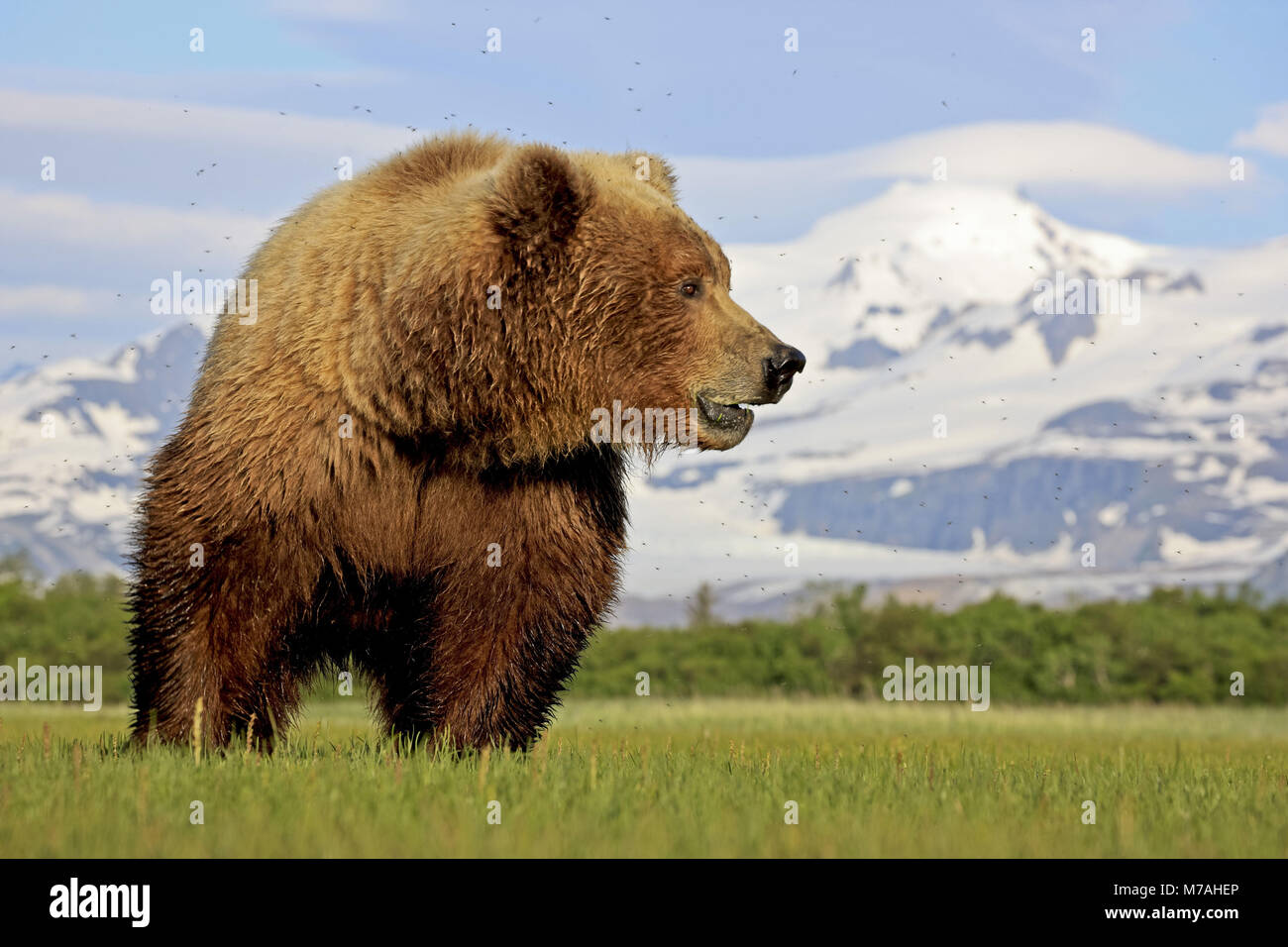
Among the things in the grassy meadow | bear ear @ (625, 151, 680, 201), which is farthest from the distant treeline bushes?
bear ear @ (625, 151, 680, 201)

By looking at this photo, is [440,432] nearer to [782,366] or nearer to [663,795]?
[782,366]

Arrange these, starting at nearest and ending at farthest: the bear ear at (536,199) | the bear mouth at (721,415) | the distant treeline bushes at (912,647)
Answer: the bear ear at (536,199) < the bear mouth at (721,415) < the distant treeline bushes at (912,647)

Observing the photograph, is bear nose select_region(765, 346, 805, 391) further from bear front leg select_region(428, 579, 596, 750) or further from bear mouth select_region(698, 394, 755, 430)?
bear front leg select_region(428, 579, 596, 750)

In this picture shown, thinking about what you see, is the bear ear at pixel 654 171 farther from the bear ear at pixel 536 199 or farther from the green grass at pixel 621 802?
the green grass at pixel 621 802

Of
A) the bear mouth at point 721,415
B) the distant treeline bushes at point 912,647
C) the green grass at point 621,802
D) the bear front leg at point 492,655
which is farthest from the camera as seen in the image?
the distant treeline bushes at point 912,647

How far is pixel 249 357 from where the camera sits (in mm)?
7266

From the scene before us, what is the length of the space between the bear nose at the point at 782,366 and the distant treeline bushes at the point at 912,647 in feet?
48.1

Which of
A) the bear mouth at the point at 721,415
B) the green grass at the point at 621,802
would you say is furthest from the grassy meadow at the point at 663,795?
the bear mouth at the point at 721,415

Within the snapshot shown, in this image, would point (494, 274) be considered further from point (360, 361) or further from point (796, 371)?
point (796, 371)

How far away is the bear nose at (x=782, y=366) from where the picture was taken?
6.83 meters

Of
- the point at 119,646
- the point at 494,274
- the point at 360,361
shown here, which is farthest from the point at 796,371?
the point at 119,646

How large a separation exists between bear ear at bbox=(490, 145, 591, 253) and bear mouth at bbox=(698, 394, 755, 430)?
101cm

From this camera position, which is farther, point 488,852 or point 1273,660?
point 1273,660
